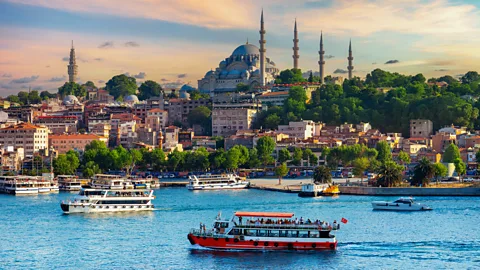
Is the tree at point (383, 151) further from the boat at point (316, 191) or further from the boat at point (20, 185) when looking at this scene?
the boat at point (20, 185)

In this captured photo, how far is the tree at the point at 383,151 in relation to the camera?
61.3 metres

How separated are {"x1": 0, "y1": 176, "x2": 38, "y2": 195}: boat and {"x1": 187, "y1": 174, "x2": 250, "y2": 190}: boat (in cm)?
791

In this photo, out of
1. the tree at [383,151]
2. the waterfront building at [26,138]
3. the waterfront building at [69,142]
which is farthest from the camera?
the waterfront building at [69,142]

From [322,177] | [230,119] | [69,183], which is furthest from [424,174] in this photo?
[230,119]

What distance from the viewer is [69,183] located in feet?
181

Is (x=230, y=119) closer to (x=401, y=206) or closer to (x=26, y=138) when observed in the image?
(x=26, y=138)

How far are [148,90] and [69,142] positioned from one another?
29.5m

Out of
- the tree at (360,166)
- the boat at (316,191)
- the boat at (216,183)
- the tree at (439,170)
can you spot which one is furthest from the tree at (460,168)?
the boat at (216,183)

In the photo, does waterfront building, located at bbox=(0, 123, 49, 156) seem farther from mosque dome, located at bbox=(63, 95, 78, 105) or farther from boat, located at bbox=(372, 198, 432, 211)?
boat, located at bbox=(372, 198, 432, 211)

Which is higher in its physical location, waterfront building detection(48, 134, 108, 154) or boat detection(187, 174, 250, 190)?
waterfront building detection(48, 134, 108, 154)

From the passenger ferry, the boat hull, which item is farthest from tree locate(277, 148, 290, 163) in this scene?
the boat hull

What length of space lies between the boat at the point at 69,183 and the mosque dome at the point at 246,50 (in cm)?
4362

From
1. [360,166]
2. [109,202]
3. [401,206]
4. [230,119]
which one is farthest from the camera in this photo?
[230,119]

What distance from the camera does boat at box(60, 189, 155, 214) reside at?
38.0 m
